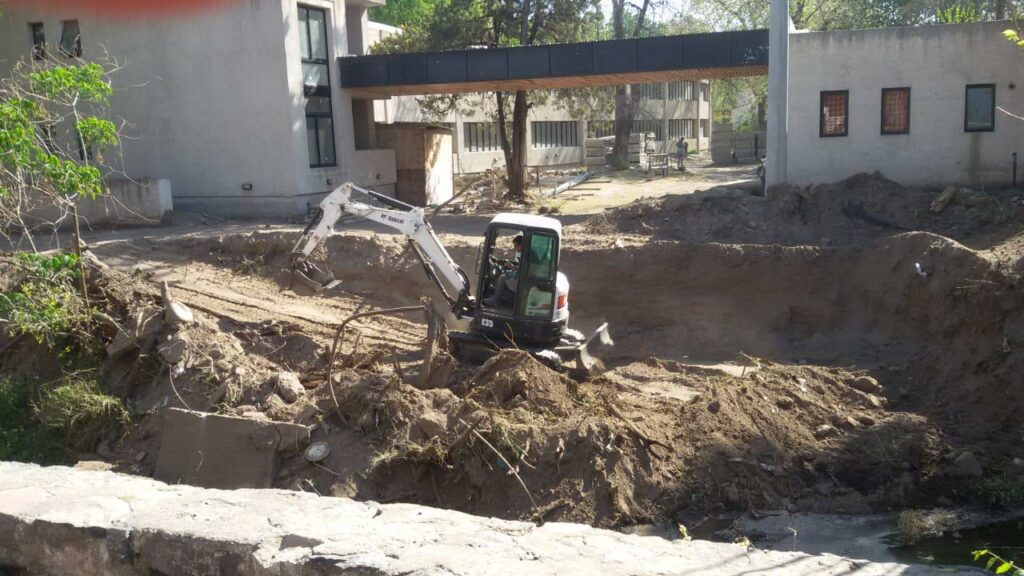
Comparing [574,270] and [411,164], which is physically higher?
[411,164]

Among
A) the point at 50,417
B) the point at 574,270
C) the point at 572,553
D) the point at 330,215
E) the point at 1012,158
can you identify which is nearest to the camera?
Result: the point at 572,553

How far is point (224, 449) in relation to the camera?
11.1 meters

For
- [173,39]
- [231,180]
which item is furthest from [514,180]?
[173,39]

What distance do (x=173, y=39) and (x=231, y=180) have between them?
3.83 m

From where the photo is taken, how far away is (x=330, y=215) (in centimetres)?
1398

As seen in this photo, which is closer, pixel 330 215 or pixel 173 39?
pixel 330 215

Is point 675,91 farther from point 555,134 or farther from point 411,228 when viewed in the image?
point 411,228

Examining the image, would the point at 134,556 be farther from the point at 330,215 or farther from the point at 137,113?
the point at 137,113

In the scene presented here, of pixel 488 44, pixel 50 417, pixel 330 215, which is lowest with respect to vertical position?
pixel 50 417

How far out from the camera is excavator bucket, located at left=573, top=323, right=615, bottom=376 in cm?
1330

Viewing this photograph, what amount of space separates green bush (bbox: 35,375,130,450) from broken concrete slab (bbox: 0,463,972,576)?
6615 mm

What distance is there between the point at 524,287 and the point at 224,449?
Answer: 173 inches

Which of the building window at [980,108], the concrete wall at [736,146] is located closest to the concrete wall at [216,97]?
the building window at [980,108]

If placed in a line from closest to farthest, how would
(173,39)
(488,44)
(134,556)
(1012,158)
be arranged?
(134,556), (1012,158), (173,39), (488,44)
